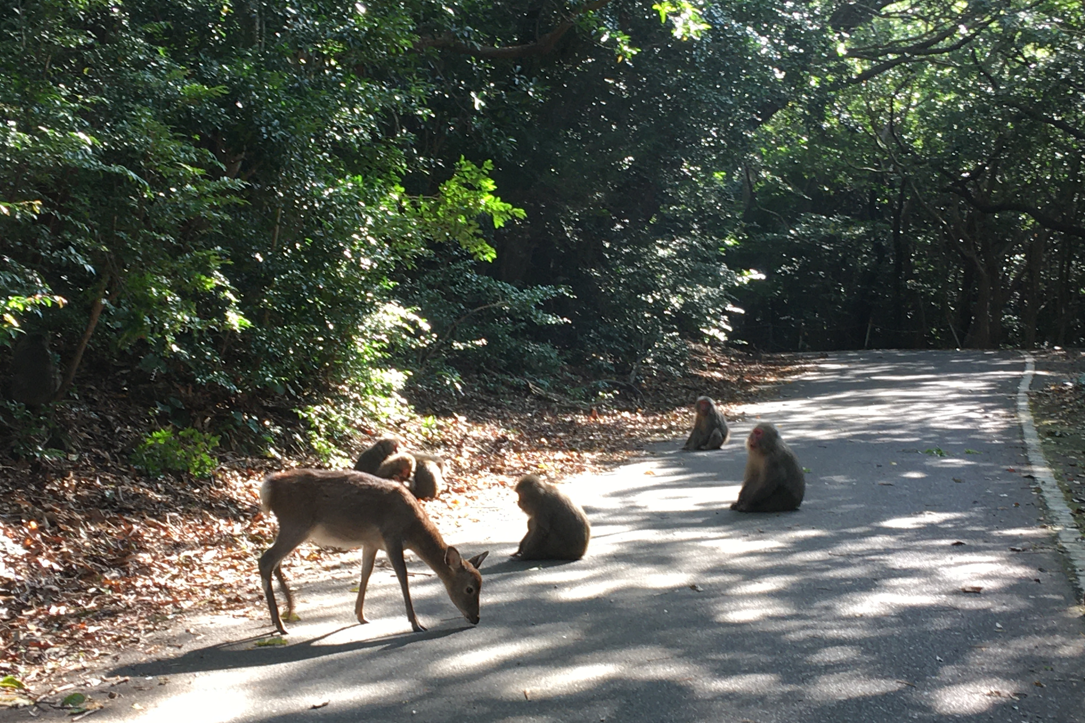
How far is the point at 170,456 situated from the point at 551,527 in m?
3.83

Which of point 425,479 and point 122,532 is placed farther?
point 425,479

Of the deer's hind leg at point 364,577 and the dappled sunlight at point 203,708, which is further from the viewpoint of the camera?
the deer's hind leg at point 364,577

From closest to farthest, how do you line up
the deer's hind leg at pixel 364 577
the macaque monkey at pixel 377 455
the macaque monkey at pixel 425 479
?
the deer's hind leg at pixel 364 577 → the macaque monkey at pixel 377 455 → the macaque monkey at pixel 425 479

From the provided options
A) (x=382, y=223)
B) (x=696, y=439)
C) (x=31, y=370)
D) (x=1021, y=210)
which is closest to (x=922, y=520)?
(x=696, y=439)

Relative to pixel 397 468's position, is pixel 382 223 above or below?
above

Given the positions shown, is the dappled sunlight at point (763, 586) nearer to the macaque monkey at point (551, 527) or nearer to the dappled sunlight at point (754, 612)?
the dappled sunlight at point (754, 612)

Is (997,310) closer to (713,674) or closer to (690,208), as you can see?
(690,208)

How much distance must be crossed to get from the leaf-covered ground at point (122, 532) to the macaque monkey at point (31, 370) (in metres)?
0.57

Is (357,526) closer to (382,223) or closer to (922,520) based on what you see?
(922,520)

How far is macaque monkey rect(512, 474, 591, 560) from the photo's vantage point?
8164 mm

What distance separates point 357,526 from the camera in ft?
21.1

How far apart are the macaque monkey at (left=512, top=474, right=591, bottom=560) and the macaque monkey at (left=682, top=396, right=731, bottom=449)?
6.64 meters

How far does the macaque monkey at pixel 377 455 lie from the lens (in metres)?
9.95

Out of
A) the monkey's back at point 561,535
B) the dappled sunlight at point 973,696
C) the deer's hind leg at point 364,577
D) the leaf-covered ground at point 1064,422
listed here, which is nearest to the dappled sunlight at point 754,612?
the dappled sunlight at point 973,696
